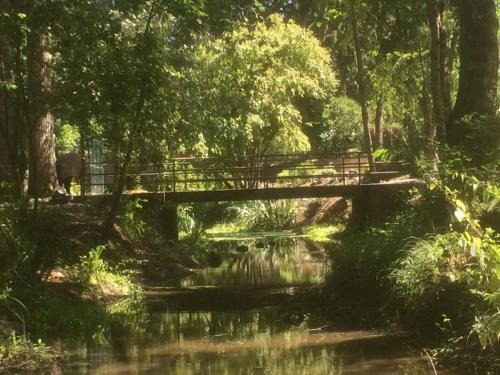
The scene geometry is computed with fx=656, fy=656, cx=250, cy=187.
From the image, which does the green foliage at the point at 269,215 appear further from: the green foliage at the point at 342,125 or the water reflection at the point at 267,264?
the green foliage at the point at 342,125

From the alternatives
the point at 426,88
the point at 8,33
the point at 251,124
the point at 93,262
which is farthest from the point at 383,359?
the point at 251,124

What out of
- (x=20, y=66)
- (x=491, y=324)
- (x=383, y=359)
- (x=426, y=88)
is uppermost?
(x=426, y=88)

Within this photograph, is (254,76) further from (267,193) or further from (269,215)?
(267,193)

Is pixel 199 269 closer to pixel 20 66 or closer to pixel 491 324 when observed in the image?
pixel 20 66

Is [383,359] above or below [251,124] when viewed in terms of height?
below

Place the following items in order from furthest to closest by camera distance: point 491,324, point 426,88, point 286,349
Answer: point 426,88 → point 286,349 → point 491,324

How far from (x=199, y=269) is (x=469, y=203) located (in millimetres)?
10821

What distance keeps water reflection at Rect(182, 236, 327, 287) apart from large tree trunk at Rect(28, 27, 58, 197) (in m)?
5.13

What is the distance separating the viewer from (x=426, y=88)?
22.7 meters

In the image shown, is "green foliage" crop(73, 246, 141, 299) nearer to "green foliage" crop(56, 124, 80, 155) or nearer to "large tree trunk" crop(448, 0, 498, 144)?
"large tree trunk" crop(448, 0, 498, 144)

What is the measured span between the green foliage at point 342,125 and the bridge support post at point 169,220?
1851 cm

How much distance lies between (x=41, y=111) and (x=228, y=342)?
583 cm

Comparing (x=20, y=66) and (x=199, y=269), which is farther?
(x=199, y=269)

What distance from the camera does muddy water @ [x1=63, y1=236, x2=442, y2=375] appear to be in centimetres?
813
